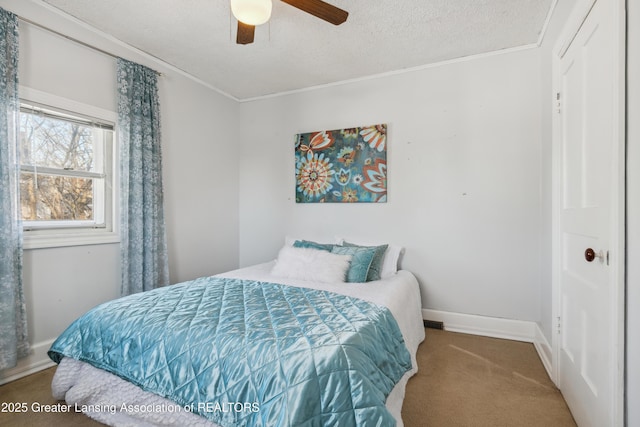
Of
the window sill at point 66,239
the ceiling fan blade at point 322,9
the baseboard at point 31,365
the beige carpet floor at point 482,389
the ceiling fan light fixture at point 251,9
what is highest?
the ceiling fan blade at point 322,9

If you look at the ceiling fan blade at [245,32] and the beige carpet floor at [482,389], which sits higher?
the ceiling fan blade at [245,32]

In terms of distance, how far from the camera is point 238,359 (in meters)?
1.31

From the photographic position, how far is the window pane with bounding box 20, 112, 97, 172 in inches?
85.9

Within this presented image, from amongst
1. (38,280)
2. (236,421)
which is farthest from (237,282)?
(38,280)

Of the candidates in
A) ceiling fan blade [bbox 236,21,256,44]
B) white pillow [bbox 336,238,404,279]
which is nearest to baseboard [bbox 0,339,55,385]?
ceiling fan blade [bbox 236,21,256,44]

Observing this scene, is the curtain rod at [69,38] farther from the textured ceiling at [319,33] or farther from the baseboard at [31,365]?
the baseboard at [31,365]

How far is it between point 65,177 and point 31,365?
1.34 meters

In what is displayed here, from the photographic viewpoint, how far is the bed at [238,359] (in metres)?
1.18

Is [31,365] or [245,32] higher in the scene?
[245,32]

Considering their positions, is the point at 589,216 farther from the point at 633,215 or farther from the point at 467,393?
the point at 467,393

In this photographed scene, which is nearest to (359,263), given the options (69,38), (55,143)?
(55,143)

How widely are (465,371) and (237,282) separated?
1.74 metres

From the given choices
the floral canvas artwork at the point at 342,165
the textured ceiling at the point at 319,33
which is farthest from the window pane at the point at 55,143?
the floral canvas artwork at the point at 342,165

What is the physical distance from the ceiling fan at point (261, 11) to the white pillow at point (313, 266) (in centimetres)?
173
